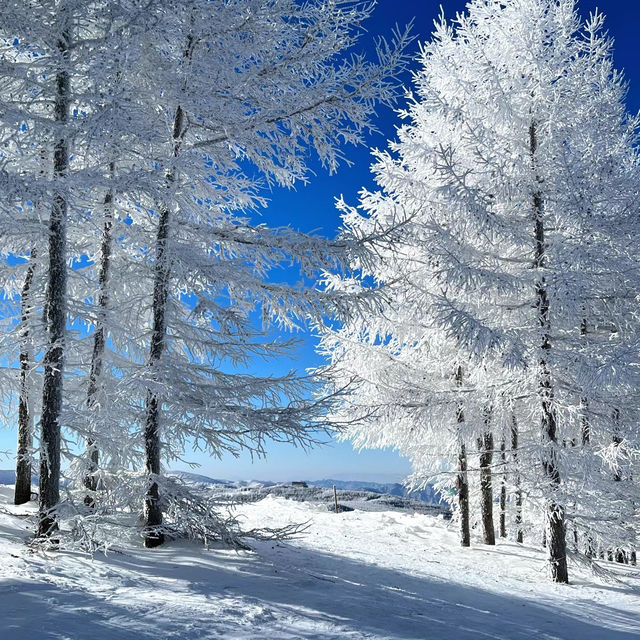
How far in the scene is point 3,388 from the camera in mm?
9531

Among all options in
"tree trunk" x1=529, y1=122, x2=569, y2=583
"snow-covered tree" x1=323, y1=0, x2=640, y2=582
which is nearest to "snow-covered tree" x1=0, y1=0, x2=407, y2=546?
"snow-covered tree" x1=323, y1=0, x2=640, y2=582

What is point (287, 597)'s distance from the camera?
18.5ft

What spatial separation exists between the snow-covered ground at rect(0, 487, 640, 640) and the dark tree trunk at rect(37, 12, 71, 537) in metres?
0.71

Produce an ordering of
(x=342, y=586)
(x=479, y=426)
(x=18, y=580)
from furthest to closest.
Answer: (x=479, y=426)
(x=342, y=586)
(x=18, y=580)

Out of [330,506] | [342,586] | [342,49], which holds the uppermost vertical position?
[342,49]

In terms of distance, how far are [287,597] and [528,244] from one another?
7070 mm

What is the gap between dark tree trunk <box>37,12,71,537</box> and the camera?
6.74 metres

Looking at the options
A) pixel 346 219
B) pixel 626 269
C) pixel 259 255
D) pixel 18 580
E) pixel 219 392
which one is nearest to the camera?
pixel 18 580

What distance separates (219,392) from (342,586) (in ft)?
9.45

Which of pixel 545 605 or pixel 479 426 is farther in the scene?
pixel 479 426

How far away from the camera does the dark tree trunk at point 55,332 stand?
6.74 metres

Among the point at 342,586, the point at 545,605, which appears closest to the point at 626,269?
the point at 545,605

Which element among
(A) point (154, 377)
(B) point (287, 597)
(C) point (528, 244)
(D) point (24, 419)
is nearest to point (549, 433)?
(C) point (528, 244)

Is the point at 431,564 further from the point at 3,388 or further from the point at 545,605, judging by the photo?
the point at 3,388
